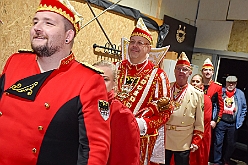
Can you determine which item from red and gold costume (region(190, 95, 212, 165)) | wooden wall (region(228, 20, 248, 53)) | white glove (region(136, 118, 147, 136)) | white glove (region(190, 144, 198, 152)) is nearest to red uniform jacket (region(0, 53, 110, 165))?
white glove (region(136, 118, 147, 136))

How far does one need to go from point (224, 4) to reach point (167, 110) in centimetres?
448

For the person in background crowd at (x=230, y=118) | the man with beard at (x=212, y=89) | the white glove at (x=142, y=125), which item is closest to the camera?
the white glove at (x=142, y=125)

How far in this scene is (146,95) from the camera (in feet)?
7.04

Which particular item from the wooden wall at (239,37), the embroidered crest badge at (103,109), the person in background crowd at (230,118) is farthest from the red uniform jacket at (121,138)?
the wooden wall at (239,37)

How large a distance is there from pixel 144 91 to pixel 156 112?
18 centimetres

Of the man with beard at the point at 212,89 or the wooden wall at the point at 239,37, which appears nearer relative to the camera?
the man with beard at the point at 212,89

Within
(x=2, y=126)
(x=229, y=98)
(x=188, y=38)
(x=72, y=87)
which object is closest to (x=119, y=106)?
(x=72, y=87)

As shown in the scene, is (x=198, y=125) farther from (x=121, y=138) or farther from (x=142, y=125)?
(x=121, y=138)

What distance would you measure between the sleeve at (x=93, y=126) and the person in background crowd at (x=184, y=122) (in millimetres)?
1931

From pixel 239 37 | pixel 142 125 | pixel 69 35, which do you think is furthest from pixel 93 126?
pixel 239 37

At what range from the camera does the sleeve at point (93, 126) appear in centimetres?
109

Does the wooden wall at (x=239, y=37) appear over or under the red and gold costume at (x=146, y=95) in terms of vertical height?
over

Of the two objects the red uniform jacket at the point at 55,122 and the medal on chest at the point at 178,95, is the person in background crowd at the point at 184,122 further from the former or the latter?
the red uniform jacket at the point at 55,122

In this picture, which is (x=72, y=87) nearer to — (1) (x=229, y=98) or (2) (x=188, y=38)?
(1) (x=229, y=98)
